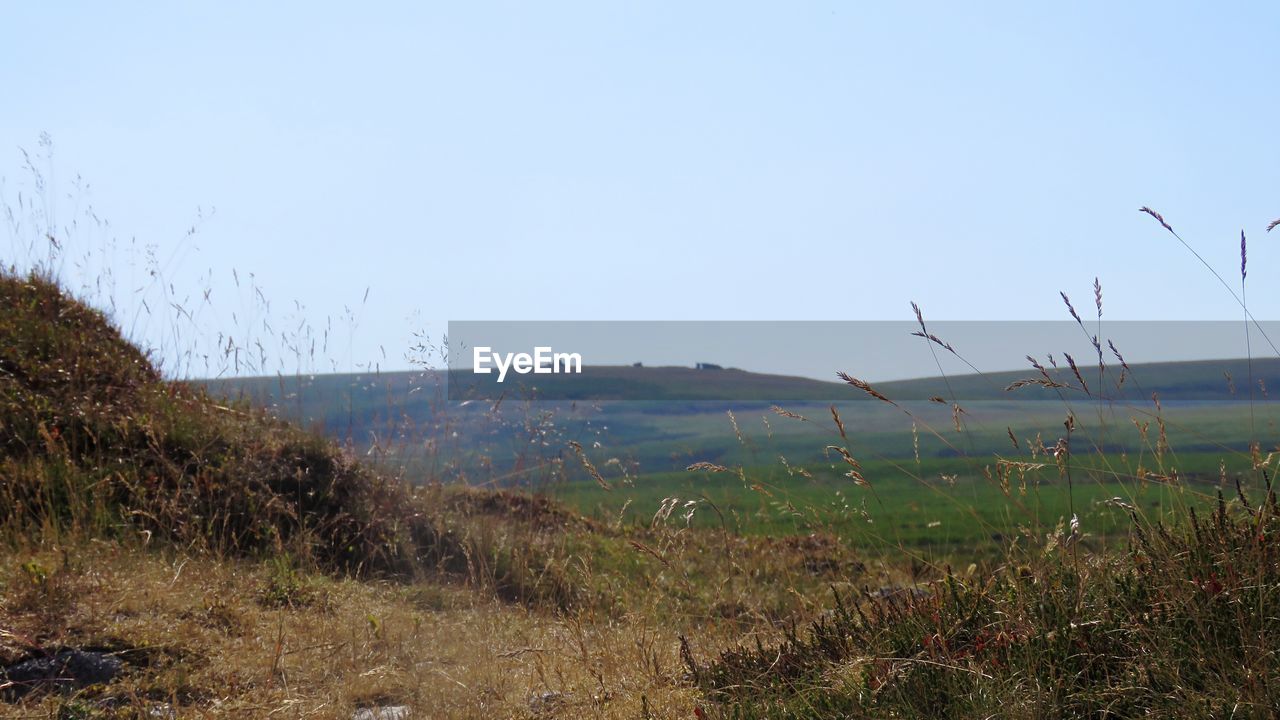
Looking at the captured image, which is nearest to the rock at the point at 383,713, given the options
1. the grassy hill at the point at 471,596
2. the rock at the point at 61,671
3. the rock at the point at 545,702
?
the grassy hill at the point at 471,596

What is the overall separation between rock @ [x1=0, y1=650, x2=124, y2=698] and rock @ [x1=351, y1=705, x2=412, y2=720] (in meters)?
1.12

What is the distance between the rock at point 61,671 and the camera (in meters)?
4.08

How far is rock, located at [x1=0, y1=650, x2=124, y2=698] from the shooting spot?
13.4 ft

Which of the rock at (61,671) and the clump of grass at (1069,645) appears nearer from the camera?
the clump of grass at (1069,645)

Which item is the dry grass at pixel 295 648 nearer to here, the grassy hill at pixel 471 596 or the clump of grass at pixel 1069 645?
the grassy hill at pixel 471 596

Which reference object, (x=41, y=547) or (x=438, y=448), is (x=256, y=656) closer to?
(x=41, y=547)

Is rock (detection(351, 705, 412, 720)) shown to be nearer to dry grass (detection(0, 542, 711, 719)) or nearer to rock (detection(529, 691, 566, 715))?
dry grass (detection(0, 542, 711, 719))

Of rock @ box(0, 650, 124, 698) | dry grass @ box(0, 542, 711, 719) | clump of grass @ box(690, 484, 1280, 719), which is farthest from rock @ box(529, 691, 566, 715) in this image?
rock @ box(0, 650, 124, 698)

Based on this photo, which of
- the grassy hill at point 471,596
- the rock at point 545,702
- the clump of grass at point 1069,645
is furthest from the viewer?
the rock at point 545,702

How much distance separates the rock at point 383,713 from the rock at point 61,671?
43.9 inches

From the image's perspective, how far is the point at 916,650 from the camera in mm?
3357

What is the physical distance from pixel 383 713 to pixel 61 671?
143 cm

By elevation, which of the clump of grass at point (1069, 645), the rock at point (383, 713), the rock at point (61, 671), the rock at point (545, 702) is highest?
the clump of grass at point (1069, 645)

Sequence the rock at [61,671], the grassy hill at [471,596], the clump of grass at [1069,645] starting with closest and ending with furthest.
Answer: the clump of grass at [1069,645]
the grassy hill at [471,596]
the rock at [61,671]
